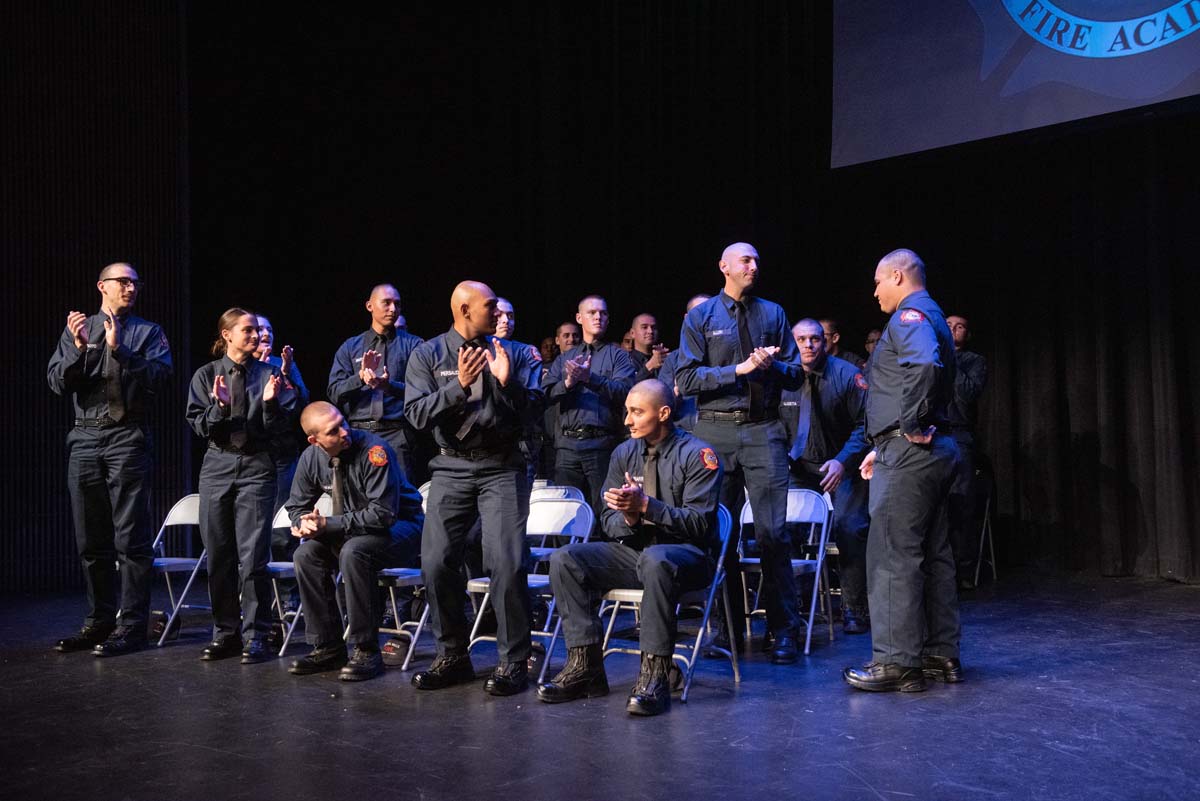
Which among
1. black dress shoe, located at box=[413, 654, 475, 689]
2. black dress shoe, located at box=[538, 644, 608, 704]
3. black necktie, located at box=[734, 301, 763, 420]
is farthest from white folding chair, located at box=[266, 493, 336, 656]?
black necktie, located at box=[734, 301, 763, 420]

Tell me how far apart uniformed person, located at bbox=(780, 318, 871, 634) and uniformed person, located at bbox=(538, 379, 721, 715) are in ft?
5.16

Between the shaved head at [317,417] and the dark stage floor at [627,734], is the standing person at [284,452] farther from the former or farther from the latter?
the dark stage floor at [627,734]

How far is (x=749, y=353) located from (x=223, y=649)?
303 centimetres

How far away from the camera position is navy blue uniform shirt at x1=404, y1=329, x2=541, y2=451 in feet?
14.8

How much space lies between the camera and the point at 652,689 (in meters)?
4.12

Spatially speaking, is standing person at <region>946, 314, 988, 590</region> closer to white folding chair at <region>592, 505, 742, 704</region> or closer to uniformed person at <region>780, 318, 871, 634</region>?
uniformed person at <region>780, 318, 871, 634</region>

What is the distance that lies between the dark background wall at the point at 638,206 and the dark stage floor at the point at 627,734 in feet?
9.00

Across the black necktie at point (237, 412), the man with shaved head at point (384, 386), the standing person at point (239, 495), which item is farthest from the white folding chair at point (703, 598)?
the man with shaved head at point (384, 386)

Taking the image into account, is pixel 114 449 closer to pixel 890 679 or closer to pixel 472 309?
pixel 472 309

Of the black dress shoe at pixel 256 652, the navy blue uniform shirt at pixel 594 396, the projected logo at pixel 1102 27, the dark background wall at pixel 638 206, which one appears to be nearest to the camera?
the black dress shoe at pixel 256 652

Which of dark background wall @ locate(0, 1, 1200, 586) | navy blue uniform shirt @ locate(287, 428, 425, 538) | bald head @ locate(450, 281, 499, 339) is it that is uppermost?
dark background wall @ locate(0, 1, 1200, 586)

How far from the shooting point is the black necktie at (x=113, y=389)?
5.59 metres

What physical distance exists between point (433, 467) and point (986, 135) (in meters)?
4.35

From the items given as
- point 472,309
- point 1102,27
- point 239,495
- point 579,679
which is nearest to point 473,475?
point 472,309
